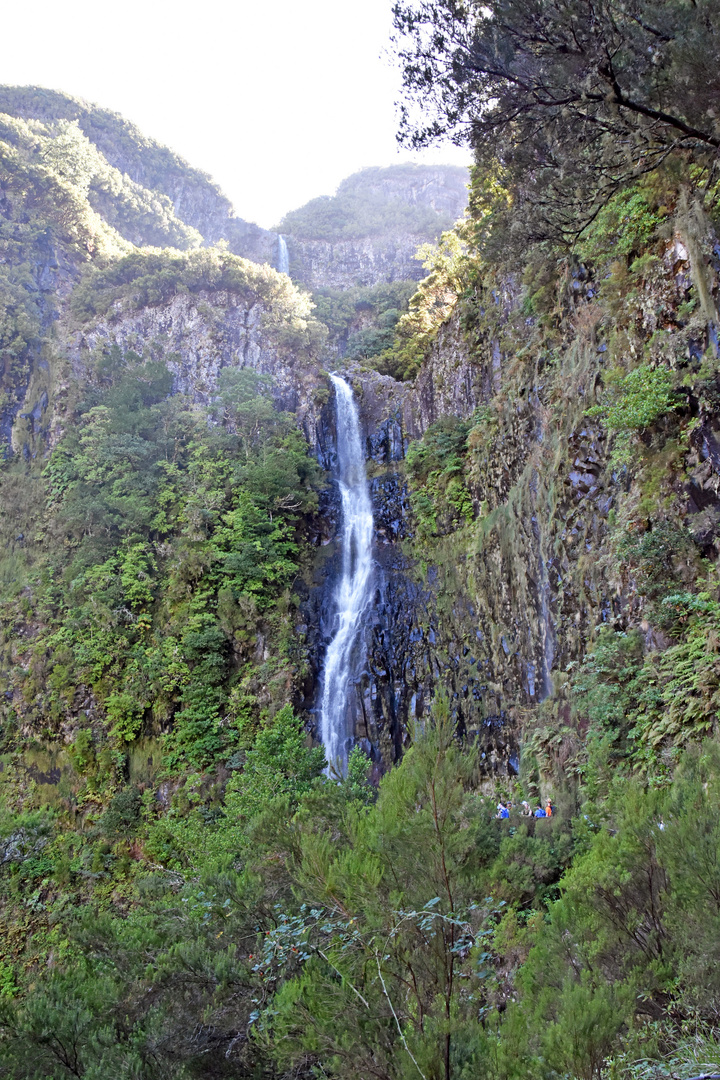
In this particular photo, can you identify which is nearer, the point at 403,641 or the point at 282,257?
the point at 403,641

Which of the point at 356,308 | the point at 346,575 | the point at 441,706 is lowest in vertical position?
the point at 441,706

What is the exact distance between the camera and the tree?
199 inches

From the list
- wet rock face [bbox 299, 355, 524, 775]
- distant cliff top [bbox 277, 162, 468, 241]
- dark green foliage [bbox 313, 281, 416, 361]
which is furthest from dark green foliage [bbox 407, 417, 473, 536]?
distant cliff top [bbox 277, 162, 468, 241]

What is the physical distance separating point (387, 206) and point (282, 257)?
12610 millimetres

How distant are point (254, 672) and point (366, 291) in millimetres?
30163

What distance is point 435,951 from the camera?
3.18 m

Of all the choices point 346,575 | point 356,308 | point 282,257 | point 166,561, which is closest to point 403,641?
point 346,575

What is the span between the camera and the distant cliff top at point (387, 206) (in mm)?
48031

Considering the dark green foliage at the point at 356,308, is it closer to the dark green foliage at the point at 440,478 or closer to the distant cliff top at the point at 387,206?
the distant cliff top at the point at 387,206

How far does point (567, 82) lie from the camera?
17.8 feet

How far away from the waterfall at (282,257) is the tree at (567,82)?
4204 cm

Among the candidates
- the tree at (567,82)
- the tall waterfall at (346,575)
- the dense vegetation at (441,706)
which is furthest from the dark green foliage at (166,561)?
the tree at (567,82)

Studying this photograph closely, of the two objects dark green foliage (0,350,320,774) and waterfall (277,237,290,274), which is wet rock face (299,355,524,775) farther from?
waterfall (277,237,290,274)

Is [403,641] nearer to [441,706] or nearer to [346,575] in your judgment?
[346,575]
